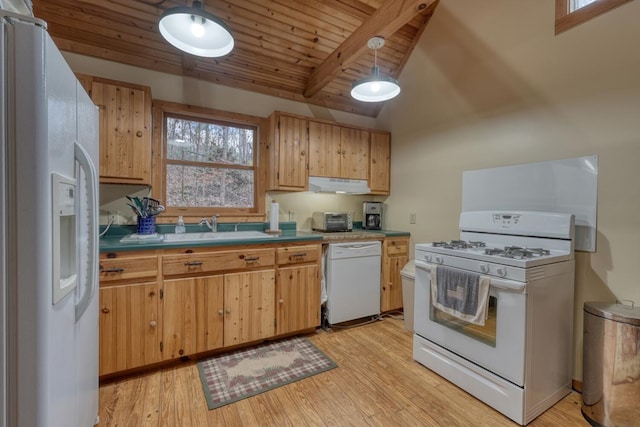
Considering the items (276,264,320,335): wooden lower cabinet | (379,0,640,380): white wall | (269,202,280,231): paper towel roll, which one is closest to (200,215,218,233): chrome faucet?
(269,202,280,231): paper towel roll

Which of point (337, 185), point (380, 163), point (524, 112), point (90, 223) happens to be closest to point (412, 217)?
point (380, 163)

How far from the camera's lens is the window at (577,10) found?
179 cm

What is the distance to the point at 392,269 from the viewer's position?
313cm

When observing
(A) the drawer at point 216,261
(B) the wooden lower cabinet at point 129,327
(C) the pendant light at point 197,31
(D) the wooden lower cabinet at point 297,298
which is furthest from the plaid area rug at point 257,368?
(C) the pendant light at point 197,31

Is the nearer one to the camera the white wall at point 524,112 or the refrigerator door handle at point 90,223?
the refrigerator door handle at point 90,223

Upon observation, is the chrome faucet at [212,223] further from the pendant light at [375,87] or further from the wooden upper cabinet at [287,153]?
the pendant light at [375,87]

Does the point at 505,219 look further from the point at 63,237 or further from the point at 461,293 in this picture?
the point at 63,237

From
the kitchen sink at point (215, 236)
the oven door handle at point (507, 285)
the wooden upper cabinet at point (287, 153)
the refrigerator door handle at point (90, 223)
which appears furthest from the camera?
the wooden upper cabinet at point (287, 153)

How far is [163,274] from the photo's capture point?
6.67 ft

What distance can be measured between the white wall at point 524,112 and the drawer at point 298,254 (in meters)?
1.31

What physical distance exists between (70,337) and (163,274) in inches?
42.9

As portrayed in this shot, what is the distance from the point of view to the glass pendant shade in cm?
213

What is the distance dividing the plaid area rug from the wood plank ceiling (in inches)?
104

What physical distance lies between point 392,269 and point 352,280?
57 cm
